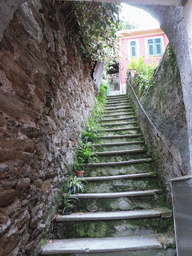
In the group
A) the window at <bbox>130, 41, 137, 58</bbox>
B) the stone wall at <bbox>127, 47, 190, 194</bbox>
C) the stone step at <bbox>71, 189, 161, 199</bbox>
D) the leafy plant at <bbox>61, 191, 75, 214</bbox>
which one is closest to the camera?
the stone wall at <bbox>127, 47, 190, 194</bbox>

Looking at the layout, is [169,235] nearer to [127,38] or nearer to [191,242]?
[191,242]

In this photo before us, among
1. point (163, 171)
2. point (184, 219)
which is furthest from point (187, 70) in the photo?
point (163, 171)

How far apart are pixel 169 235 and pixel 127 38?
35.3 ft

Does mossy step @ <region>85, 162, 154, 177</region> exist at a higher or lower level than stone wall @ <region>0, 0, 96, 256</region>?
lower

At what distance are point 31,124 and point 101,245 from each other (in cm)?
132

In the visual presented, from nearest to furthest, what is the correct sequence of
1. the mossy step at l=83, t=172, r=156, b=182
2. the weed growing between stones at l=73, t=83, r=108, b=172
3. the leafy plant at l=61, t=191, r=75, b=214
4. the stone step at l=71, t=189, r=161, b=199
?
the leafy plant at l=61, t=191, r=75, b=214
the stone step at l=71, t=189, r=161, b=199
the mossy step at l=83, t=172, r=156, b=182
the weed growing between stones at l=73, t=83, r=108, b=172

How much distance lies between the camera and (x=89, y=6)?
2.38 metres

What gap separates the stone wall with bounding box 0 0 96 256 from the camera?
114 centimetres

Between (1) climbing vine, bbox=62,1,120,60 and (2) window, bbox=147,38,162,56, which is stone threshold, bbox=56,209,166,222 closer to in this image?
(1) climbing vine, bbox=62,1,120,60

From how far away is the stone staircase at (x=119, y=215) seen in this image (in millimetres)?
1467

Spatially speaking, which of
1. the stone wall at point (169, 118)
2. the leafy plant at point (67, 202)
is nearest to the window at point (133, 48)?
the stone wall at point (169, 118)

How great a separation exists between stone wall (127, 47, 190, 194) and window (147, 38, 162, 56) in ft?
27.3

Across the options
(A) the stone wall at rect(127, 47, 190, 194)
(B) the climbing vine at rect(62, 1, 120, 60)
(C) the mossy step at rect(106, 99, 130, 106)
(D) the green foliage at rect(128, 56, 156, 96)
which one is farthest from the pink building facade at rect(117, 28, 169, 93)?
(A) the stone wall at rect(127, 47, 190, 194)

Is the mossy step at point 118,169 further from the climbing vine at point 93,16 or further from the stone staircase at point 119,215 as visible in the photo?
the climbing vine at point 93,16
